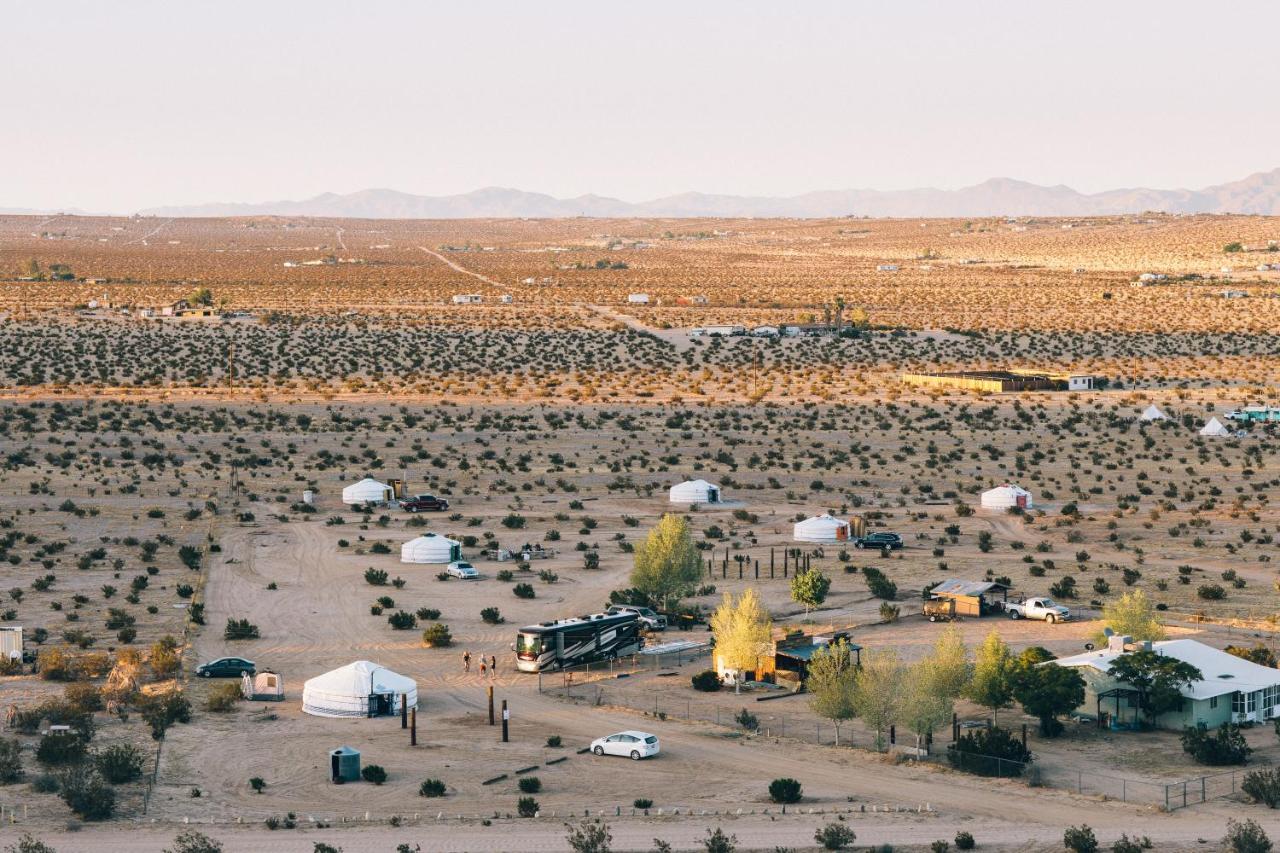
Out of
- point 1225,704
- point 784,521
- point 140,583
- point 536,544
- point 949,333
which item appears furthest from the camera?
point 949,333

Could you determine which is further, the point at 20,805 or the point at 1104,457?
the point at 1104,457

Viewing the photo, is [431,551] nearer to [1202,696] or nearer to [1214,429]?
[1202,696]

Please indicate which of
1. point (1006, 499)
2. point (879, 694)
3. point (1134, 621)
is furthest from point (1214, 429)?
point (879, 694)

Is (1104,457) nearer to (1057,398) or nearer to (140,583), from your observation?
(1057,398)

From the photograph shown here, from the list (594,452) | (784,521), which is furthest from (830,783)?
(594,452)

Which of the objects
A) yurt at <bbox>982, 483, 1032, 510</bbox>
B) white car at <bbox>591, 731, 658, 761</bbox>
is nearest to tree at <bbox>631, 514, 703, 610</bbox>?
white car at <bbox>591, 731, 658, 761</bbox>

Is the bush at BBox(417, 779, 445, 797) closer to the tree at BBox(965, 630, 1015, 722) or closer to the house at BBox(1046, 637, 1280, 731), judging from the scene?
the tree at BBox(965, 630, 1015, 722)
